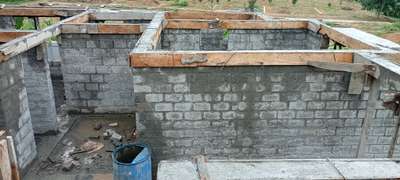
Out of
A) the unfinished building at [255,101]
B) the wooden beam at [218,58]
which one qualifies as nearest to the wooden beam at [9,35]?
the unfinished building at [255,101]

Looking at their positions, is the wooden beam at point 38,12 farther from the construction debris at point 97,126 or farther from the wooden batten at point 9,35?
the construction debris at point 97,126

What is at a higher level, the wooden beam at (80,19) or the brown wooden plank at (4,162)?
the wooden beam at (80,19)

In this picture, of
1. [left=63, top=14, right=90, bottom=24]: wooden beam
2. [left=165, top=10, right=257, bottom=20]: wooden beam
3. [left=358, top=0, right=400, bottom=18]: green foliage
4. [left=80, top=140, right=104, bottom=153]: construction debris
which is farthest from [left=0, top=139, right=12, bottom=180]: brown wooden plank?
[left=358, top=0, right=400, bottom=18]: green foliage

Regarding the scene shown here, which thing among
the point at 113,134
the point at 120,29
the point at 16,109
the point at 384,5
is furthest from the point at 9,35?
the point at 384,5

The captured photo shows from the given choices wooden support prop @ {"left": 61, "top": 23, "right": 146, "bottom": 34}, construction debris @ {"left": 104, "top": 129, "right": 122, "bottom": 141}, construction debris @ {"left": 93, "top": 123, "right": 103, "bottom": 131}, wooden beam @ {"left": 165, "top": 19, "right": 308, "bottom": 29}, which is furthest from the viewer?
wooden beam @ {"left": 165, "top": 19, "right": 308, "bottom": 29}

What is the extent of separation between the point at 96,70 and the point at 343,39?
5.59 m

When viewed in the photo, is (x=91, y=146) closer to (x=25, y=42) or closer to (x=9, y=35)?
(x=25, y=42)

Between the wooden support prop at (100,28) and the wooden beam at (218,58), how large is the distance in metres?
3.61

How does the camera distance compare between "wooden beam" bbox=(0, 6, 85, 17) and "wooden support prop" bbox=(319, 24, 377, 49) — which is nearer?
"wooden support prop" bbox=(319, 24, 377, 49)

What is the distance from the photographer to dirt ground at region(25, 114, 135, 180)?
21.6ft

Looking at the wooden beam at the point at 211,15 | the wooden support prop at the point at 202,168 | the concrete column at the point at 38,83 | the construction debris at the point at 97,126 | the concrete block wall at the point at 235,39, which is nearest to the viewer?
the wooden support prop at the point at 202,168

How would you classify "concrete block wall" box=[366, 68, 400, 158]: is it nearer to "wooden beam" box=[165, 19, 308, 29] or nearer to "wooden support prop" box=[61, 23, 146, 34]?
"wooden beam" box=[165, 19, 308, 29]

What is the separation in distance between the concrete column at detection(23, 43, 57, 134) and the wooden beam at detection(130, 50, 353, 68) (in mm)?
3406

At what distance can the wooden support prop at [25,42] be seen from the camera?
5.83 meters
